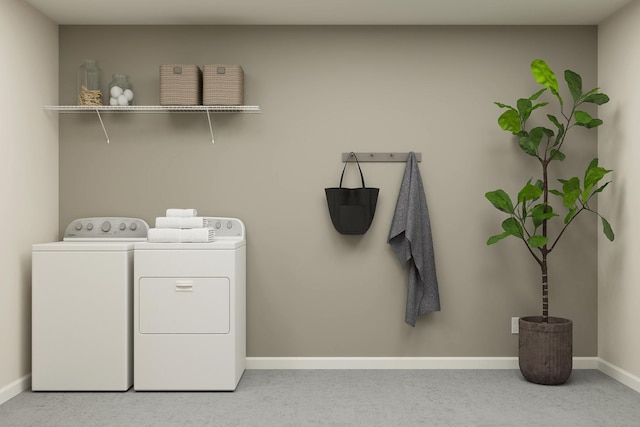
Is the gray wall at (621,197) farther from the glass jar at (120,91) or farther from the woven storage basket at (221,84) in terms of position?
the glass jar at (120,91)

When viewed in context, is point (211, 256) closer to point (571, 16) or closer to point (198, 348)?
point (198, 348)

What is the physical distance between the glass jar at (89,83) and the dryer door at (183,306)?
4.12 ft

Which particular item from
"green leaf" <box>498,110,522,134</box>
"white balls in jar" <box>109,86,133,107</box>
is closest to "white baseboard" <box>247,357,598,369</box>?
"green leaf" <box>498,110,522,134</box>

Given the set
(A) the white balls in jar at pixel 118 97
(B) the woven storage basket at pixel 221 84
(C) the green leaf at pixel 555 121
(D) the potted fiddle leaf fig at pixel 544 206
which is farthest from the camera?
(A) the white balls in jar at pixel 118 97

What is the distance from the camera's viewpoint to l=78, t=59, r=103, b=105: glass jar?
3.78 metres

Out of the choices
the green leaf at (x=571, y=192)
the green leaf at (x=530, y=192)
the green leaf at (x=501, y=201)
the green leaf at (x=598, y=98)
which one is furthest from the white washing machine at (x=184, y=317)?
the green leaf at (x=598, y=98)

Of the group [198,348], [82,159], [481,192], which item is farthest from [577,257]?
[82,159]

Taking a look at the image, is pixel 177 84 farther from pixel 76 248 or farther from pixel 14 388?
pixel 14 388

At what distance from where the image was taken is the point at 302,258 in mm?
3939

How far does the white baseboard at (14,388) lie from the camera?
10.5 ft

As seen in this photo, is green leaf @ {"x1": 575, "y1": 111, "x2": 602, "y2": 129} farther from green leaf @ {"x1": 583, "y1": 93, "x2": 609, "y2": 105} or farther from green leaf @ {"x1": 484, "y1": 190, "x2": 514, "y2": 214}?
green leaf @ {"x1": 484, "y1": 190, "x2": 514, "y2": 214}

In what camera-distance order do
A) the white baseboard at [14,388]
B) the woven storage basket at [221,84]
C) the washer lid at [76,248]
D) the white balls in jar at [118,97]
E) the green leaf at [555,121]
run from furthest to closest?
the white balls in jar at [118,97] → the woven storage basket at [221,84] → the green leaf at [555,121] → the washer lid at [76,248] → the white baseboard at [14,388]

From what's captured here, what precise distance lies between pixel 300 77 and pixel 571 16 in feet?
5.74

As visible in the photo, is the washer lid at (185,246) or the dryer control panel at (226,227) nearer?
the washer lid at (185,246)
